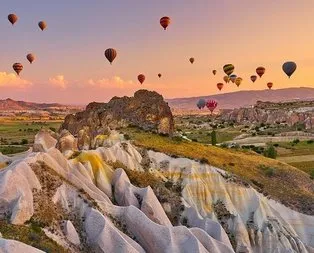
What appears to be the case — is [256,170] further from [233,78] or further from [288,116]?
[288,116]

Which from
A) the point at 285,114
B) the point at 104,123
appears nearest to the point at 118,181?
the point at 104,123

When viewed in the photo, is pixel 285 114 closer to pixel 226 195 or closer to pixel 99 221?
pixel 226 195

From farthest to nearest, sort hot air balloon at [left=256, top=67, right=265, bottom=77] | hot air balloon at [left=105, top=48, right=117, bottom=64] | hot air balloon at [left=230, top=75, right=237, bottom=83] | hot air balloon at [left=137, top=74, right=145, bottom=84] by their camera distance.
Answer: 1. hot air balloon at [left=230, top=75, right=237, bottom=83]
2. hot air balloon at [left=256, top=67, right=265, bottom=77]
3. hot air balloon at [left=137, top=74, right=145, bottom=84]
4. hot air balloon at [left=105, top=48, right=117, bottom=64]

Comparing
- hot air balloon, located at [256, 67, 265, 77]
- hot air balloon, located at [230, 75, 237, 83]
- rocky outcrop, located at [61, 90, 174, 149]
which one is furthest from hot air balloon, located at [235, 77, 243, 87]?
rocky outcrop, located at [61, 90, 174, 149]

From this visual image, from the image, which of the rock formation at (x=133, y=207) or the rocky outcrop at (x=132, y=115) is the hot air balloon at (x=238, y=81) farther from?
the rock formation at (x=133, y=207)

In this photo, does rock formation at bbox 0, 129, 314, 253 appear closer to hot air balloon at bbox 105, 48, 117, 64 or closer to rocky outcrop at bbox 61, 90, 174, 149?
rocky outcrop at bbox 61, 90, 174, 149
